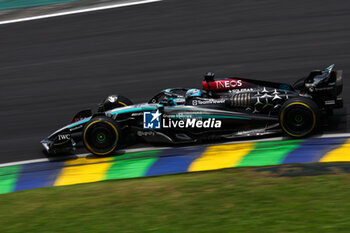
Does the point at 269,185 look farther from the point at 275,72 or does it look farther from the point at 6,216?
the point at 275,72

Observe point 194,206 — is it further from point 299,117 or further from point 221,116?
point 299,117

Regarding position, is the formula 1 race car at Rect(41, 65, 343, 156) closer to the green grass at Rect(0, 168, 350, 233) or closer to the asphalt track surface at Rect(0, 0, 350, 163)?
the asphalt track surface at Rect(0, 0, 350, 163)

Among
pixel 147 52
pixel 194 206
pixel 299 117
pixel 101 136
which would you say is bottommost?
pixel 194 206

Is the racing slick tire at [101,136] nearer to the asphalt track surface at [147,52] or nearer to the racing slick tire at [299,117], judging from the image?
the asphalt track surface at [147,52]

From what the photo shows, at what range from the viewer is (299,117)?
26.1ft

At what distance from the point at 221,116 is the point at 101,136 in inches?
76.8

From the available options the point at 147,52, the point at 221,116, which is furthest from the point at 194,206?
the point at 147,52

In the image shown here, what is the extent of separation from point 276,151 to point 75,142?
3.35 m

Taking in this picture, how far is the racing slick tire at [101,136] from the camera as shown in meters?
8.29

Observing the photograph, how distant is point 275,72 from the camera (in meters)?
11.2

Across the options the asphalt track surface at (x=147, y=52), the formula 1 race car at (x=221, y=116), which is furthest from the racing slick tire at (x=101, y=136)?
the asphalt track surface at (x=147, y=52)

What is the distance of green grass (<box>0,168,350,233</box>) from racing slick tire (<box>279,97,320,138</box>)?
1.36m

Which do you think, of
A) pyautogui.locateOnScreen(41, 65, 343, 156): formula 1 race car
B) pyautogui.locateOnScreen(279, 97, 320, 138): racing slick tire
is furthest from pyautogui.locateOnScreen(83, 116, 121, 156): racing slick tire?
pyautogui.locateOnScreen(279, 97, 320, 138): racing slick tire

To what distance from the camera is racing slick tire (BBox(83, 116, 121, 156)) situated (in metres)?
8.29
